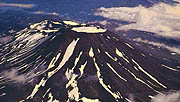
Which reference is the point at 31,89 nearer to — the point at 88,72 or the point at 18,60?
the point at 88,72

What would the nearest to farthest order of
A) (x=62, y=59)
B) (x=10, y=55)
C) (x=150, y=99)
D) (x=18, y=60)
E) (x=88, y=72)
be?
(x=150, y=99)
(x=88, y=72)
(x=62, y=59)
(x=18, y=60)
(x=10, y=55)

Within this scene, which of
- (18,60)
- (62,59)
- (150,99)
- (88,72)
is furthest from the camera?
(18,60)

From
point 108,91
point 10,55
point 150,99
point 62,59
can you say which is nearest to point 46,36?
point 10,55

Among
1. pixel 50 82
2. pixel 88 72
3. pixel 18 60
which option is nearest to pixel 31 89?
pixel 50 82

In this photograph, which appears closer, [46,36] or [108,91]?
[108,91]

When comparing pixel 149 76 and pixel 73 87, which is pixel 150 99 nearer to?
pixel 149 76

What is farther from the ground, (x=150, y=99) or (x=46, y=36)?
(x=46, y=36)
